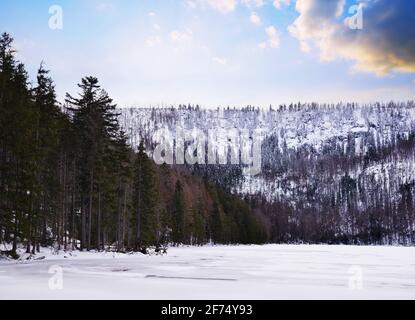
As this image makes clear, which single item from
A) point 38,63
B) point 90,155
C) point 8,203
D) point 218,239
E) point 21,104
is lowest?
point 218,239

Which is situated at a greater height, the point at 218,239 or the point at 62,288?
the point at 62,288

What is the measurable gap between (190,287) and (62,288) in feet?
13.7

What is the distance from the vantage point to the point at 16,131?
28969 millimetres

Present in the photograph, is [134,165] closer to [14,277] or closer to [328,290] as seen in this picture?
[14,277]

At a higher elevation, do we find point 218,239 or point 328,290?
point 328,290

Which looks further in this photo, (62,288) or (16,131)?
(16,131)

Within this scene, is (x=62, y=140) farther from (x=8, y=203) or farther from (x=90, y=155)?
(x=8, y=203)
